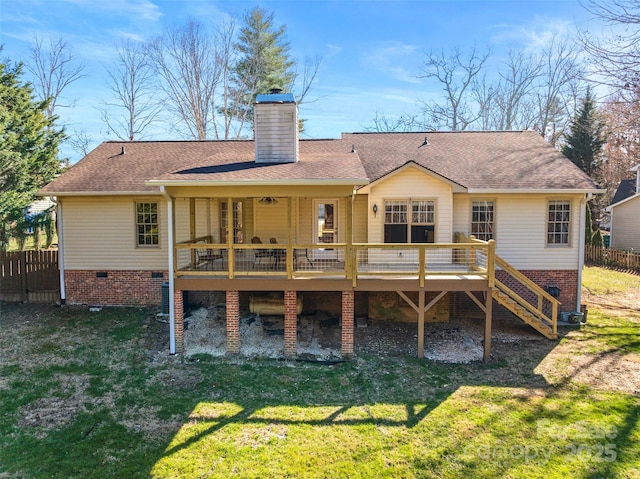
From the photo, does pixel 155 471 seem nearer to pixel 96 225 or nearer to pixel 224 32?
pixel 96 225

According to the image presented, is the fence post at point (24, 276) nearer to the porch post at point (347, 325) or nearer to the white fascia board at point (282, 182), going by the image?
the white fascia board at point (282, 182)

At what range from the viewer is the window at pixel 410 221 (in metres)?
10.7

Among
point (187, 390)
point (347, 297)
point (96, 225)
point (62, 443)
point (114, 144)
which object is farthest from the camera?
point (114, 144)

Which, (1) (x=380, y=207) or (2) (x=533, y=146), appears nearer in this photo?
(1) (x=380, y=207)

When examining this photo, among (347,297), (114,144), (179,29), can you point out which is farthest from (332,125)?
(347,297)

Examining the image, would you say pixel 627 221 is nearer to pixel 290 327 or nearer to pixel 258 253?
pixel 258 253

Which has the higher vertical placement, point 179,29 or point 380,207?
point 179,29

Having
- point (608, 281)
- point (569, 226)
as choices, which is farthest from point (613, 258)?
point (569, 226)

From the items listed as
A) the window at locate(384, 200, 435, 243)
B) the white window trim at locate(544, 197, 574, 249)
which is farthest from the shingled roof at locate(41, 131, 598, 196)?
the window at locate(384, 200, 435, 243)

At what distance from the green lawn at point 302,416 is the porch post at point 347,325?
13.4 inches

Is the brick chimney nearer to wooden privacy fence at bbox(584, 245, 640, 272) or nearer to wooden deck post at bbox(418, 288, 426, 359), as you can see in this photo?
wooden deck post at bbox(418, 288, 426, 359)

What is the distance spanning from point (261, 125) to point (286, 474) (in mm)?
8834

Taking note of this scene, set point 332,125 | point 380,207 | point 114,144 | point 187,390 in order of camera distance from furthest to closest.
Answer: point 332,125, point 114,144, point 380,207, point 187,390

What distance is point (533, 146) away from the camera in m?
13.5
